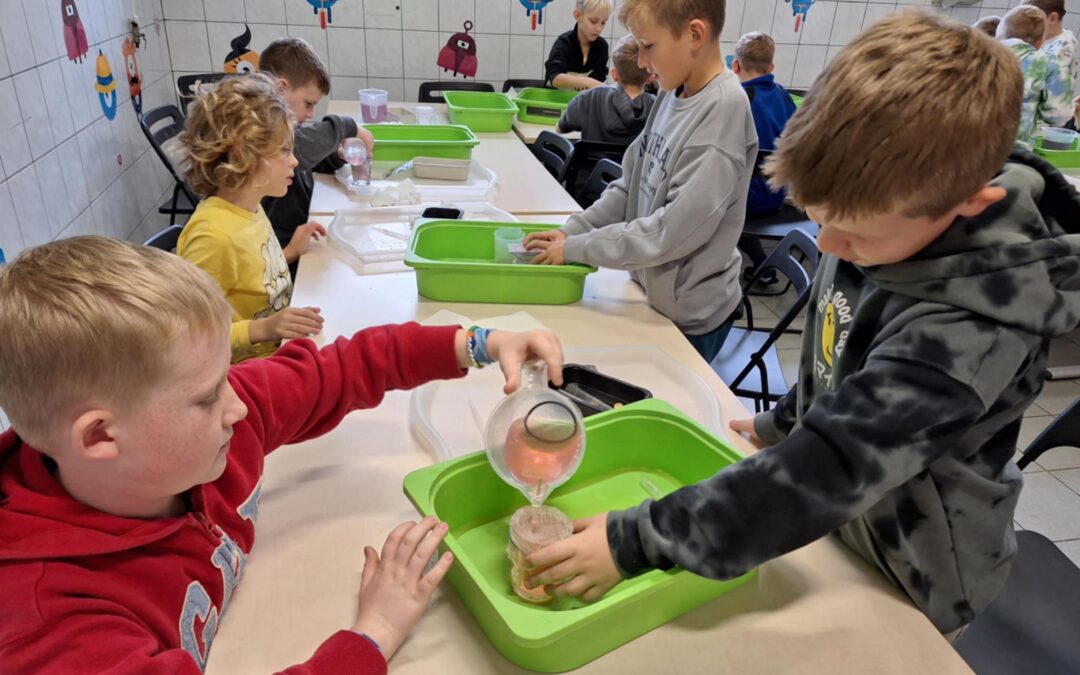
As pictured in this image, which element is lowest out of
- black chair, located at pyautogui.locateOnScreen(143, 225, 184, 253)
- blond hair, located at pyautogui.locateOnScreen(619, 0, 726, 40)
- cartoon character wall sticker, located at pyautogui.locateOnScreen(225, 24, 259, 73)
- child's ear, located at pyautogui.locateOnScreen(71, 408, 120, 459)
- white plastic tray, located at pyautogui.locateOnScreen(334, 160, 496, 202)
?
white plastic tray, located at pyautogui.locateOnScreen(334, 160, 496, 202)

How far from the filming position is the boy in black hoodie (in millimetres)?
2014

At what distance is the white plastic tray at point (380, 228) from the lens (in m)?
1.61

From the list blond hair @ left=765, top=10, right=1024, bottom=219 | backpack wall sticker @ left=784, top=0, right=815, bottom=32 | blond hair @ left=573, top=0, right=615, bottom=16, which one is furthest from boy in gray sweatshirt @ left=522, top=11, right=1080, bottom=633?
backpack wall sticker @ left=784, top=0, right=815, bottom=32

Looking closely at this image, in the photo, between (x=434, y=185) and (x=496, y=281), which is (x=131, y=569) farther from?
(x=434, y=185)

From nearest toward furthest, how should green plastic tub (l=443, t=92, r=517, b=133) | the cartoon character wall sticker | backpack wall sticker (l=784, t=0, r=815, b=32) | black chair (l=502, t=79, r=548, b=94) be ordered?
green plastic tub (l=443, t=92, r=517, b=133)
the cartoon character wall sticker
black chair (l=502, t=79, r=548, b=94)
backpack wall sticker (l=784, t=0, r=815, b=32)

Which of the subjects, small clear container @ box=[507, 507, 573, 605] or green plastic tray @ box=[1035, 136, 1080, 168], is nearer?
small clear container @ box=[507, 507, 573, 605]

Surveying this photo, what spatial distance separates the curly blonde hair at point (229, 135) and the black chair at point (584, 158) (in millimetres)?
1353

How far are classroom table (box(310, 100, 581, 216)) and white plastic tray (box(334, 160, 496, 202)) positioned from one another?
3cm

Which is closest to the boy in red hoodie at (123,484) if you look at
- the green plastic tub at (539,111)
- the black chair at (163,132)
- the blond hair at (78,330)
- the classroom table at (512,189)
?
the blond hair at (78,330)

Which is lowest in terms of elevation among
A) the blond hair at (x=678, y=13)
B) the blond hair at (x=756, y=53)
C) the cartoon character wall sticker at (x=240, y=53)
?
the cartoon character wall sticker at (x=240, y=53)

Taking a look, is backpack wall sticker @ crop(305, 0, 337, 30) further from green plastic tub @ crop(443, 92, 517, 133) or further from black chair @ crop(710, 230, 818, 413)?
black chair @ crop(710, 230, 818, 413)

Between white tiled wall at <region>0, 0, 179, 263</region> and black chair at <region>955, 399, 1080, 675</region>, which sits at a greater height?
white tiled wall at <region>0, 0, 179, 263</region>

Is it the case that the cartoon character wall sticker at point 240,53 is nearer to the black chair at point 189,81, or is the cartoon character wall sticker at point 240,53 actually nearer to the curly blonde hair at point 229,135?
the black chair at point 189,81

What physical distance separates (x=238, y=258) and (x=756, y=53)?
2558 millimetres
